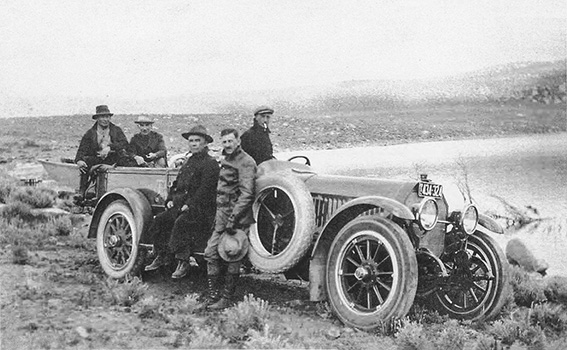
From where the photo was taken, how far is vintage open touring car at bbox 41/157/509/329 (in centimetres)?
422

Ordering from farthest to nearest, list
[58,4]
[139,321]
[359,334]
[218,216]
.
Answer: [58,4] → [218,216] → [139,321] → [359,334]

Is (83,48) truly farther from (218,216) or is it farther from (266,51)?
(218,216)

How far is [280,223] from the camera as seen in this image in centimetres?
505

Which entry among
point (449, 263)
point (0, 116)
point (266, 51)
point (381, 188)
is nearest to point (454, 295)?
point (449, 263)

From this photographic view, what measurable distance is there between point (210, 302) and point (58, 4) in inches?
148

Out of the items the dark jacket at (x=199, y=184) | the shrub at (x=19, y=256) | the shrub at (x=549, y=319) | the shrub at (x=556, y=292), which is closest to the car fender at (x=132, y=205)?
the dark jacket at (x=199, y=184)

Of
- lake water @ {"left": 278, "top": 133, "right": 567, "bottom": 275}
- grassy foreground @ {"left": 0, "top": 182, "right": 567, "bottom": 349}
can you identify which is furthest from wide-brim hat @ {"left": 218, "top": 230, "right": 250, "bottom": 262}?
lake water @ {"left": 278, "top": 133, "right": 567, "bottom": 275}

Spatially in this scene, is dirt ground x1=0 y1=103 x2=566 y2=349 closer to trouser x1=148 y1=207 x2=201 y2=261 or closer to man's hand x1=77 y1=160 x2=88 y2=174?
trouser x1=148 y1=207 x2=201 y2=261

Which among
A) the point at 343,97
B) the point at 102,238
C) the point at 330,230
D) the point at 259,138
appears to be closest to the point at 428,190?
the point at 330,230

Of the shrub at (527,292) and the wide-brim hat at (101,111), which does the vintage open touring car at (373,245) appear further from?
the wide-brim hat at (101,111)

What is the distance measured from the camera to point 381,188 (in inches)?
187

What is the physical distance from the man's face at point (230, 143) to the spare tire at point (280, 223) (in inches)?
13.9

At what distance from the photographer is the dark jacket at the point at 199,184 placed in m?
5.31

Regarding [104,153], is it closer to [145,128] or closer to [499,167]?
[145,128]
